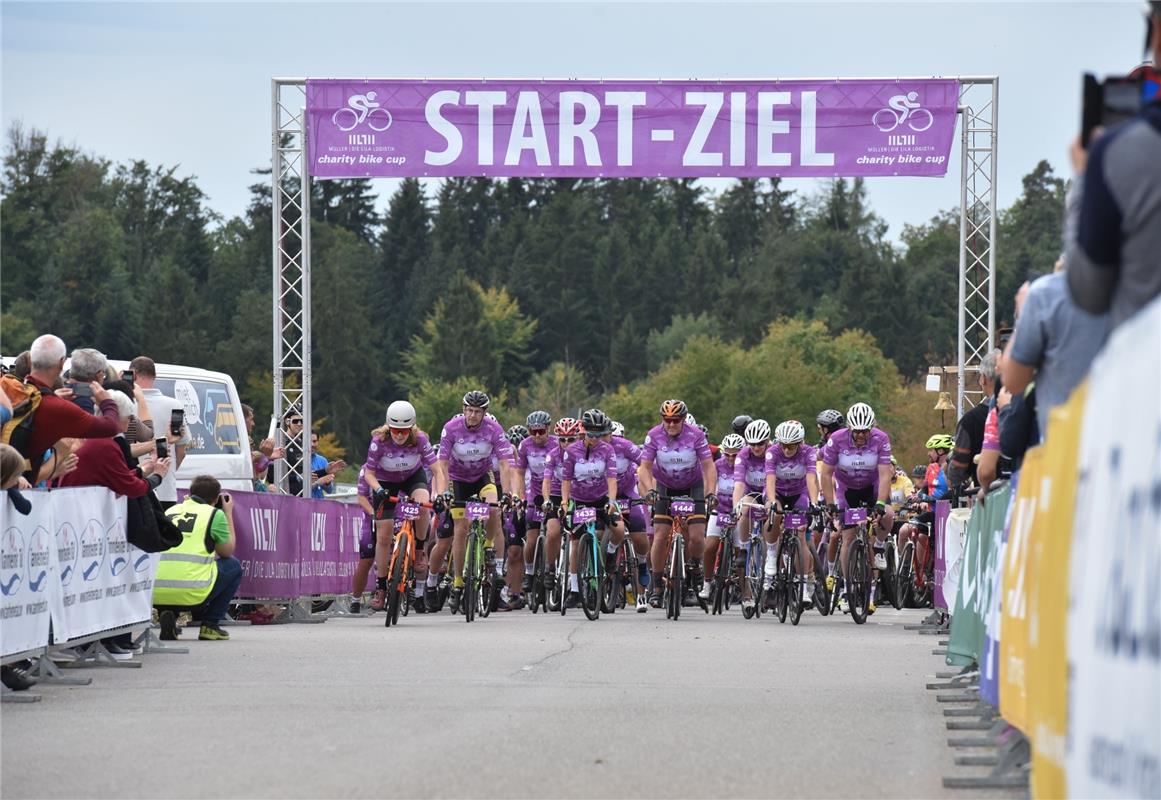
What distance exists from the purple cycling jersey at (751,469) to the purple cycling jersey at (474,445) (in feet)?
7.16

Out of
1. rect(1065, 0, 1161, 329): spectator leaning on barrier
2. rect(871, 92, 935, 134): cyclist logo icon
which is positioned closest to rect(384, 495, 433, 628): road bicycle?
rect(871, 92, 935, 134): cyclist logo icon

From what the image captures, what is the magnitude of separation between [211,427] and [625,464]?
4.27m

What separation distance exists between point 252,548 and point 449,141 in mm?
8025

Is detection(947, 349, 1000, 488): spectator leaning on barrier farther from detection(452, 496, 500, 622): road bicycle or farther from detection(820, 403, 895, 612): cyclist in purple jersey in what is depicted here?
detection(452, 496, 500, 622): road bicycle

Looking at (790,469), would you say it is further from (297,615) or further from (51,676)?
(51,676)

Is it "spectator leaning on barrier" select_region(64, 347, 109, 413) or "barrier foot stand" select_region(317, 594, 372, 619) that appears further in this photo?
"barrier foot stand" select_region(317, 594, 372, 619)

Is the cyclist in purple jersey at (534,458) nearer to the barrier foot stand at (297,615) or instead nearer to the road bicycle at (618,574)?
the road bicycle at (618,574)

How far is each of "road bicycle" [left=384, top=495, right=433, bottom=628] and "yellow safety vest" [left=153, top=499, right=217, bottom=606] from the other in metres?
2.08

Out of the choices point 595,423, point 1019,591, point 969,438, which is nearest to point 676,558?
point 595,423

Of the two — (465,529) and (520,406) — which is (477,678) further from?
(520,406)

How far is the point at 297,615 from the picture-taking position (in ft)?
63.8

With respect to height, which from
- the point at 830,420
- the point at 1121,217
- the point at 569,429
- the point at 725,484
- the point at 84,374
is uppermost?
the point at 1121,217

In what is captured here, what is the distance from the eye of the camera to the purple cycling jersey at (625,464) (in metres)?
20.3

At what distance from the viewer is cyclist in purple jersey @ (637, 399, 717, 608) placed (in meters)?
19.7
